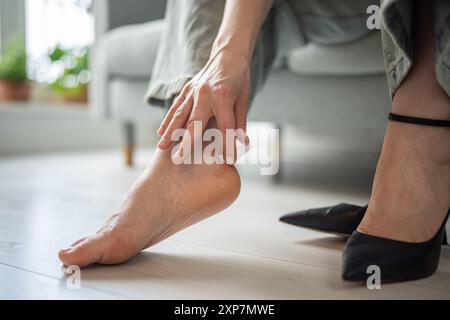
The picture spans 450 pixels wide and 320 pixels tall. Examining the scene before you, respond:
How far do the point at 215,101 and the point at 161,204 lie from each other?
5.8 inches

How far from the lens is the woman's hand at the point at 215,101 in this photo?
599mm

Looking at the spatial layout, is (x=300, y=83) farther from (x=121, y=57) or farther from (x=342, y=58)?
(x=121, y=57)

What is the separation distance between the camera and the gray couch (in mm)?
1102

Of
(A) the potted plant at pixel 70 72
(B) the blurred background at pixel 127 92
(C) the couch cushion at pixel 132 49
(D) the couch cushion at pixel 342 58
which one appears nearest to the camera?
(D) the couch cushion at pixel 342 58

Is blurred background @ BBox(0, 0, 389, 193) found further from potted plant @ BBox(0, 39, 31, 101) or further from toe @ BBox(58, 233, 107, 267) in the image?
toe @ BBox(58, 233, 107, 267)

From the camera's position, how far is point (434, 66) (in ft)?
1.70

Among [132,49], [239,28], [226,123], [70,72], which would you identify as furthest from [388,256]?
[70,72]

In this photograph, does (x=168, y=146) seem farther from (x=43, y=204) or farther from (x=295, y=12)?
(x=43, y=204)

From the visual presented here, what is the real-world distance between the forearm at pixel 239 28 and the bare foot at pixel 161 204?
6.2 inches

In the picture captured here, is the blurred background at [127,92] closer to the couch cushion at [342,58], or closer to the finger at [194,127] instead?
the couch cushion at [342,58]

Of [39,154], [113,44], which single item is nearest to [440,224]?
[113,44]

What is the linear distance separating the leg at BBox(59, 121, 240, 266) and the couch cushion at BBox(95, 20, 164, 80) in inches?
36.1

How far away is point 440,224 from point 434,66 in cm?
18

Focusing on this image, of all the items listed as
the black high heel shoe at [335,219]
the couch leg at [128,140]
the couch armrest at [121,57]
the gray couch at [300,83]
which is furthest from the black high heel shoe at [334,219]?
the couch leg at [128,140]
